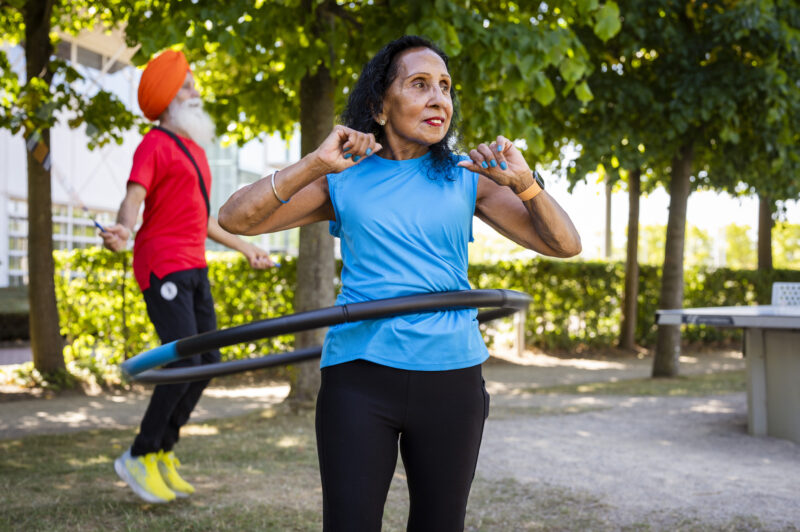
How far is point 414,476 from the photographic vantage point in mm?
2244

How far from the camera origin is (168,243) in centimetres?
397

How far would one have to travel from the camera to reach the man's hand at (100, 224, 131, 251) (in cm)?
357

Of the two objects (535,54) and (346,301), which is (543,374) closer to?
(535,54)

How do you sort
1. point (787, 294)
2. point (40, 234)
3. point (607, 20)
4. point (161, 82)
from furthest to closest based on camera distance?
point (40, 234)
point (787, 294)
point (607, 20)
point (161, 82)

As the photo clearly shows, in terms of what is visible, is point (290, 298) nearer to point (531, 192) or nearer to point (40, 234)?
point (40, 234)

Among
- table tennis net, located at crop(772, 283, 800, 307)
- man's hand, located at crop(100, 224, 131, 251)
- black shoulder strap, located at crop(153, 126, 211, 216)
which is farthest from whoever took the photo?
table tennis net, located at crop(772, 283, 800, 307)

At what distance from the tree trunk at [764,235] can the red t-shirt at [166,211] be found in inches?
496

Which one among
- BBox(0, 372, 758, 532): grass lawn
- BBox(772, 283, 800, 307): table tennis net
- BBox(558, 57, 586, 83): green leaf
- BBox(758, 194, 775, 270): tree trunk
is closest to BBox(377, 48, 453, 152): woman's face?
BBox(0, 372, 758, 532): grass lawn

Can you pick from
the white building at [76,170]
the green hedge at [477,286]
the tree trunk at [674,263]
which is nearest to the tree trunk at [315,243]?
the green hedge at [477,286]

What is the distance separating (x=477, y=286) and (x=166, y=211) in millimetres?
8818

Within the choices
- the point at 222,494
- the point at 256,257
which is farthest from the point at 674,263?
the point at 222,494

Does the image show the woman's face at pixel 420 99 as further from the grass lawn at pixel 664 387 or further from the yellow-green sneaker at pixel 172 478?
the grass lawn at pixel 664 387

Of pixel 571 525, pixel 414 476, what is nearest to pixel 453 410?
pixel 414 476

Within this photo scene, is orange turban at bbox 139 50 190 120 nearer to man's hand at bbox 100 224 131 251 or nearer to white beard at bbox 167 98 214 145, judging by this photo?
white beard at bbox 167 98 214 145
